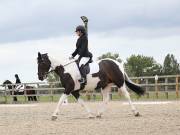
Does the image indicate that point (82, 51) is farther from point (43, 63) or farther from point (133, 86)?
point (133, 86)

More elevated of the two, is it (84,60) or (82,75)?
(84,60)

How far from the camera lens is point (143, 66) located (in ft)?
368

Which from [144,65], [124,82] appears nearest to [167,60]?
[144,65]

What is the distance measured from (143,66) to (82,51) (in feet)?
319

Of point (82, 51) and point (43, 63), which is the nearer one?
point (82, 51)

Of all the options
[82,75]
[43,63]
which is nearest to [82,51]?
[82,75]

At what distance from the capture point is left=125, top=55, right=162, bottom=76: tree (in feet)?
355

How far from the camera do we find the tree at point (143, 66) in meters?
108

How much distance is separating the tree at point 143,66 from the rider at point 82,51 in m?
90.5

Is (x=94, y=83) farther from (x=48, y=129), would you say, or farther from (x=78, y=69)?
(x=48, y=129)

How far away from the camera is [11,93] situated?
37188 millimetres

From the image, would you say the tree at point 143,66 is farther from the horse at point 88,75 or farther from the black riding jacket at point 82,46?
the black riding jacket at point 82,46

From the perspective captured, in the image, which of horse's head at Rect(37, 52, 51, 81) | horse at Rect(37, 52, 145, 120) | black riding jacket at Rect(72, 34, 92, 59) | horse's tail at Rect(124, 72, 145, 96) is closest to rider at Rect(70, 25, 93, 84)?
black riding jacket at Rect(72, 34, 92, 59)

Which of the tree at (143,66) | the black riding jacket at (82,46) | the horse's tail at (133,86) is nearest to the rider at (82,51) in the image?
the black riding jacket at (82,46)
